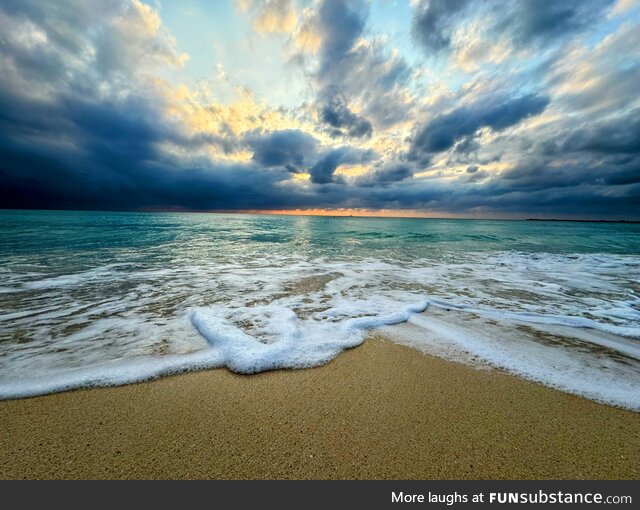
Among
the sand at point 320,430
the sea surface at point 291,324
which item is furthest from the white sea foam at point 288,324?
the sand at point 320,430

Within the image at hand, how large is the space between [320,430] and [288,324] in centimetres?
228

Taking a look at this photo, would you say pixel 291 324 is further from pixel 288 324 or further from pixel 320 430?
pixel 320 430

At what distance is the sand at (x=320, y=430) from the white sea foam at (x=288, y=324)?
35 cm

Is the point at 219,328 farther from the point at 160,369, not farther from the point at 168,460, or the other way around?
the point at 168,460

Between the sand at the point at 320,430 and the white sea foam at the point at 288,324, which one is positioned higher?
the sand at the point at 320,430

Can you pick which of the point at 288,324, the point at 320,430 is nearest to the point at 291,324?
the point at 288,324

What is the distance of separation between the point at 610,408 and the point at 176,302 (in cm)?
632

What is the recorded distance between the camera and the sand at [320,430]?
1756mm

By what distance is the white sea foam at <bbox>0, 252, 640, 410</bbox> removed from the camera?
9.70 ft

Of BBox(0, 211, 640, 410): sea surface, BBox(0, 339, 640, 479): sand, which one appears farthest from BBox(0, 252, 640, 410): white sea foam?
BBox(0, 339, 640, 479): sand

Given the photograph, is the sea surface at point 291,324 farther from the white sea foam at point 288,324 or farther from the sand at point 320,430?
the sand at point 320,430

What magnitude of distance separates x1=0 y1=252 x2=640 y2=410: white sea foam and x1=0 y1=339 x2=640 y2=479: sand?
0.35m

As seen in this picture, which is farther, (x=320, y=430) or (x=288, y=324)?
(x=288, y=324)

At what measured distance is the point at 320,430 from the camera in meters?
2.06
